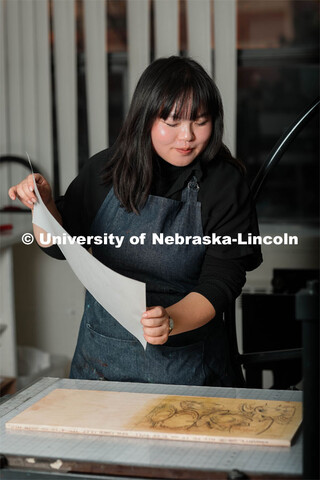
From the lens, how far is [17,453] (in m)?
0.94

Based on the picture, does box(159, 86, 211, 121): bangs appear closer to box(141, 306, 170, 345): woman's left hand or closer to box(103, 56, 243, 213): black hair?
box(103, 56, 243, 213): black hair

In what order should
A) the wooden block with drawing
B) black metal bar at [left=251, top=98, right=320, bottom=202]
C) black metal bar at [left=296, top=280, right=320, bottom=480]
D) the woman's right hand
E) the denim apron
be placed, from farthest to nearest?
1. black metal bar at [left=251, top=98, right=320, bottom=202]
2. the denim apron
3. the woman's right hand
4. the wooden block with drawing
5. black metal bar at [left=296, top=280, right=320, bottom=480]

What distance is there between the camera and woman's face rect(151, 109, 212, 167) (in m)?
1.21

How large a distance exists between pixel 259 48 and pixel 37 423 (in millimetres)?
2387

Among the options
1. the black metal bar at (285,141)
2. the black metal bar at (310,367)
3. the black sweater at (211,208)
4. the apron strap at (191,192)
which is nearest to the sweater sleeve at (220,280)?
the black sweater at (211,208)

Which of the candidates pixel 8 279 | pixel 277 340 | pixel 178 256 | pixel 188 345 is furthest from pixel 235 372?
pixel 8 279

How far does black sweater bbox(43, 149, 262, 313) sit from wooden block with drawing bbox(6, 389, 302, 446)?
0.19 meters

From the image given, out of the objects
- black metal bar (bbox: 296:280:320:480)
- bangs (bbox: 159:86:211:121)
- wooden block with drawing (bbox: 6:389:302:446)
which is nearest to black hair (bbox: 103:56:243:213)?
bangs (bbox: 159:86:211:121)

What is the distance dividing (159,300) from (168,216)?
0.53 feet

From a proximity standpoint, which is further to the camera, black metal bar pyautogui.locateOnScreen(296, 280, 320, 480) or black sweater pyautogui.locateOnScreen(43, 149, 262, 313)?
black sweater pyautogui.locateOnScreen(43, 149, 262, 313)

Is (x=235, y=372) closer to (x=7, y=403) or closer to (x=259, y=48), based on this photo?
(x=7, y=403)

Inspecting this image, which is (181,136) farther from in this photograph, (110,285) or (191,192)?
(110,285)

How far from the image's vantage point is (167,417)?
1030 millimetres

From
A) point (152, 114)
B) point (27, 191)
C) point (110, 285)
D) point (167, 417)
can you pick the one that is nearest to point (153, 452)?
point (167, 417)
